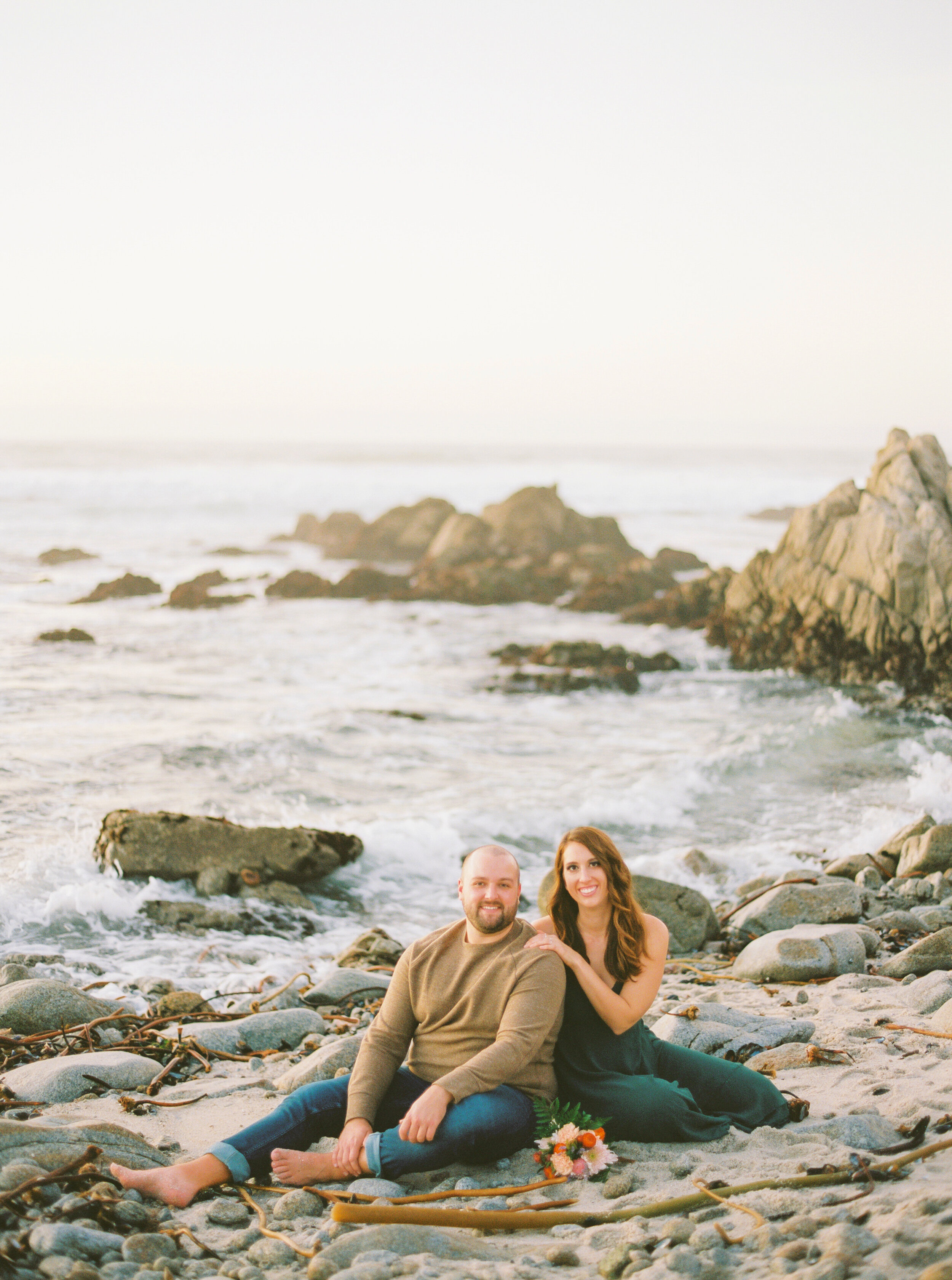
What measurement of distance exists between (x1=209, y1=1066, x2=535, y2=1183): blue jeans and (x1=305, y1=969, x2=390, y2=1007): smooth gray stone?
2.08 m

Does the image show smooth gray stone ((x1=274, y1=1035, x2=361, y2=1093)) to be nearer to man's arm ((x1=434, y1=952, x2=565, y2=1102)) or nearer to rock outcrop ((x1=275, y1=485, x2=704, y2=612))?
man's arm ((x1=434, y1=952, x2=565, y2=1102))

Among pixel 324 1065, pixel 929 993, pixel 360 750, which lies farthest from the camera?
pixel 360 750

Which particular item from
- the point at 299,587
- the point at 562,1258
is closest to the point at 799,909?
the point at 562,1258

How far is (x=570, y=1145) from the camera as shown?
331 centimetres

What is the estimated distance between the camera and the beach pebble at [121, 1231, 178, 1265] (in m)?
2.72

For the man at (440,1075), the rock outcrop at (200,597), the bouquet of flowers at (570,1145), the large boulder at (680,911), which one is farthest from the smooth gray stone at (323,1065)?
the rock outcrop at (200,597)

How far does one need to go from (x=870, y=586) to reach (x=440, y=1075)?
13170mm

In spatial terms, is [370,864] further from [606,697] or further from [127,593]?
[127,593]

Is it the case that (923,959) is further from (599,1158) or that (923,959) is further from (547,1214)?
(547,1214)

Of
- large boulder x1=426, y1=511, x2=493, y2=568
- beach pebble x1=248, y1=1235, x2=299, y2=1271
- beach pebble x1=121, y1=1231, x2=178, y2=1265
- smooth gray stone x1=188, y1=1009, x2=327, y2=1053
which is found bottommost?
smooth gray stone x1=188, y1=1009, x2=327, y2=1053

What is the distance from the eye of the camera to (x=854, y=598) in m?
15.4

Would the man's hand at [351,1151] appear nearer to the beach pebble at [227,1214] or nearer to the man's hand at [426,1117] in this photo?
the man's hand at [426,1117]

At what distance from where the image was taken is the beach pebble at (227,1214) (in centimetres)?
308

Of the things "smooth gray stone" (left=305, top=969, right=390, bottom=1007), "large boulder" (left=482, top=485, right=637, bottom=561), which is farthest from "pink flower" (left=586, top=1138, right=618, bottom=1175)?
"large boulder" (left=482, top=485, right=637, bottom=561)
